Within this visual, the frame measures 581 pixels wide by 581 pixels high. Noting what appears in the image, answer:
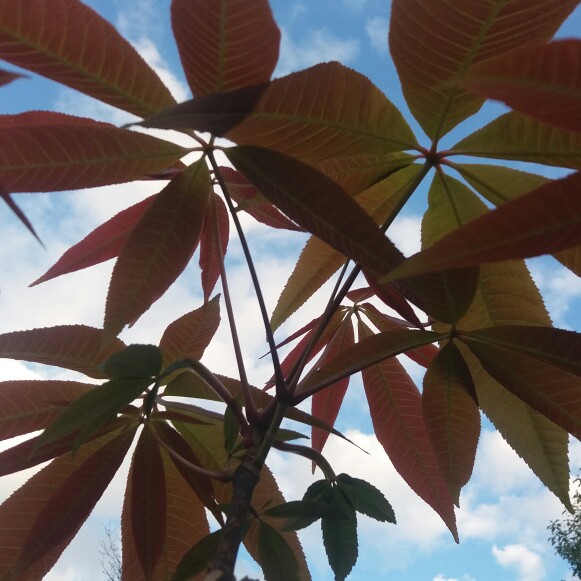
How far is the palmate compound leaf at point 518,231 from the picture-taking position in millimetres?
441

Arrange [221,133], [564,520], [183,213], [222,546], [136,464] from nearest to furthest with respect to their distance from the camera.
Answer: [222,546]
[221,133]
[183,213]
[136,464]
[564,520]

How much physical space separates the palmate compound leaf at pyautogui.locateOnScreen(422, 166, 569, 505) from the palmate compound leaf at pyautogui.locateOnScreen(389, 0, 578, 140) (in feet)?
0.88

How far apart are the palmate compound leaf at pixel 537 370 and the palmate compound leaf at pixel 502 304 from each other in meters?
0.10

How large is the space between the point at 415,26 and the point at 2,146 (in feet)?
1.32

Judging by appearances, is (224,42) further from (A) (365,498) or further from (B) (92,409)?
(A) (365,498)

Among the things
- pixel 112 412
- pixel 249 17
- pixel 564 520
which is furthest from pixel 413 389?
pixel 564 520

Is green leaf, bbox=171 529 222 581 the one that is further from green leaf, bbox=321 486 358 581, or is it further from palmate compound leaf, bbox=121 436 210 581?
palmate compound leaf, bbox=121 436 210 581

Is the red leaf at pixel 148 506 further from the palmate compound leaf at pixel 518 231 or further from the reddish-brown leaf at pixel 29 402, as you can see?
the palmate compound leaf at pixel 518 231

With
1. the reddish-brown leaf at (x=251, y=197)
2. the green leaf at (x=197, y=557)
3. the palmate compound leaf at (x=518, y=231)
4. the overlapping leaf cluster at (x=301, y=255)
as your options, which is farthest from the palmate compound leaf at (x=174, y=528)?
the palmate compound leaf at (x=518, y=231)

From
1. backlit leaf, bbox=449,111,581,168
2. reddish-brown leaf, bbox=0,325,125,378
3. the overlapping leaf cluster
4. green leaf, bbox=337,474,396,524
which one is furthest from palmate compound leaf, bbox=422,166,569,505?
reddish-brown leaf, bbox=0,325,125,378

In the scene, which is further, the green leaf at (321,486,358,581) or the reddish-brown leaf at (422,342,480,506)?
the reddish-brown leaf at (422,342,480,506)

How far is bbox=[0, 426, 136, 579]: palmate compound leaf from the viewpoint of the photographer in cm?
82

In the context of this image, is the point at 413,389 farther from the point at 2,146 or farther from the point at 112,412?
the point at 2,146

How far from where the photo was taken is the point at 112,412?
0.65 metres
